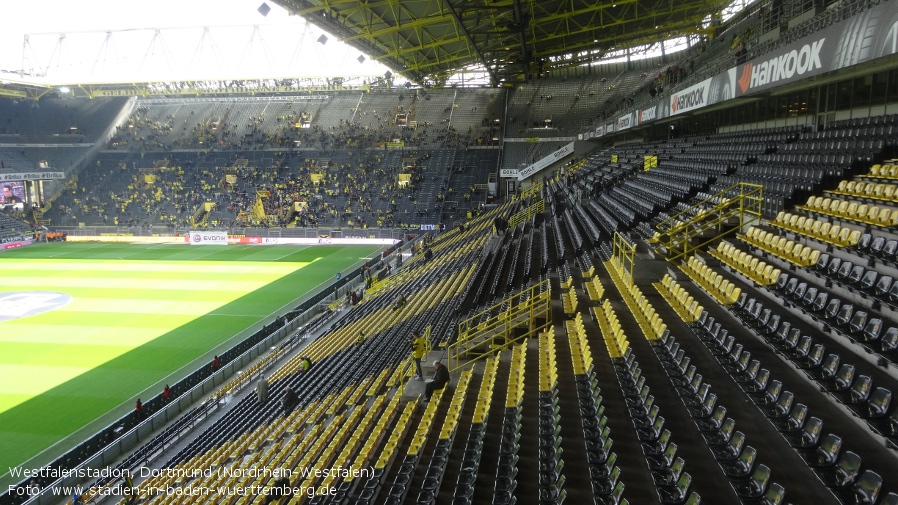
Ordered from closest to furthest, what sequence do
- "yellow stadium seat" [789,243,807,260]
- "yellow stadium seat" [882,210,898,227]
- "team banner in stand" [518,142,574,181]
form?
"yellow stadium seat" [882,210,898,227]
"yellow stadium seat" [789,243,807,260]
"team banner in stand" [518,142,574,181]

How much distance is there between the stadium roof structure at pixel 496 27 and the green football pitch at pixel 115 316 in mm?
13292

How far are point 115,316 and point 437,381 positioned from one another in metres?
20.7

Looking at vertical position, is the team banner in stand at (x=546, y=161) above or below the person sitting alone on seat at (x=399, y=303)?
above

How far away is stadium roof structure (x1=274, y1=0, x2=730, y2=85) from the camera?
24453mm

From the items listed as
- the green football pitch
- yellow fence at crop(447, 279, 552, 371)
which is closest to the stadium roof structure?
the green football pitch

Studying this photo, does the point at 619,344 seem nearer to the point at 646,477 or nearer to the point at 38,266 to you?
the point at 646,477

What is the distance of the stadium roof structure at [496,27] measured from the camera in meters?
24.5

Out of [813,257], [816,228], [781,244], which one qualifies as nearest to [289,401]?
[781,244]

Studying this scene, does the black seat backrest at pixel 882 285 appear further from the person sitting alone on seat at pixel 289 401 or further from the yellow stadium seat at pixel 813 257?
the person sitting alone on seat at pixel 289 401

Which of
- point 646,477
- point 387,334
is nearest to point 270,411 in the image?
point 387,334

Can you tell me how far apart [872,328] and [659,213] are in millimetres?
9949

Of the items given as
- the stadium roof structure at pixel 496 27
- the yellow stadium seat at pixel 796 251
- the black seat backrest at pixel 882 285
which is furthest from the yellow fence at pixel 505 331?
the stadium roof structure at pixel 496 27

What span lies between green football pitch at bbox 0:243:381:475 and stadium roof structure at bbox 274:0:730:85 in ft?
43.6

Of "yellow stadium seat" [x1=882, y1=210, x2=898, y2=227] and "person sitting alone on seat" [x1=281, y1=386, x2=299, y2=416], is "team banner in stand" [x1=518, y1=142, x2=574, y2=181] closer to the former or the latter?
"person sitting alone on seat" [x1=281, y1=386, x2=299, y2=416]
